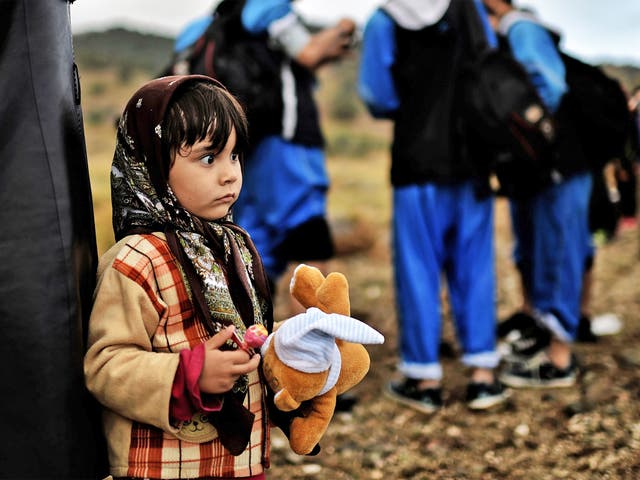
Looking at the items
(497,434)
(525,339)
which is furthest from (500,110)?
(497,434)

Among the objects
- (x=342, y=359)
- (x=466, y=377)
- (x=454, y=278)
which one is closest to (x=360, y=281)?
(x=466, y=377)

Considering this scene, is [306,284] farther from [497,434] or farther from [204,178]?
[497,434]

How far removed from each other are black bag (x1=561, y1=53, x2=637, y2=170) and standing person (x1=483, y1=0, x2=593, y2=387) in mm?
70

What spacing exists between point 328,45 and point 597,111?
1.42 meters

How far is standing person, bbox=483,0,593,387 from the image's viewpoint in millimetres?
3627

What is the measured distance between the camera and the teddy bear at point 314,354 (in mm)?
1523

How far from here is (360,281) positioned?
263 inches

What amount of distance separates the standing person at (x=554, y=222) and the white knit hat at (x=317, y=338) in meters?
2.40

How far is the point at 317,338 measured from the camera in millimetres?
1558

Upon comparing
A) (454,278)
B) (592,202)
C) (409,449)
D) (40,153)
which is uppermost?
(40,153)

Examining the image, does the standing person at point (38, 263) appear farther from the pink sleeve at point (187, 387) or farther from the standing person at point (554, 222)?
the standing person at point (554, 222)

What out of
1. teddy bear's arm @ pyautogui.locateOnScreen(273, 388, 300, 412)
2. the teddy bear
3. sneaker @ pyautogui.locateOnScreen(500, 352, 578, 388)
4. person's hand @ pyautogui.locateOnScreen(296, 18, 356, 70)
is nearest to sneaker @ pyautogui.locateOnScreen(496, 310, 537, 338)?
sneaker @ pyautogui.locateOnScreen(500, 352, 578, 388)

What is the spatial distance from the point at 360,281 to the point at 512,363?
107 inches

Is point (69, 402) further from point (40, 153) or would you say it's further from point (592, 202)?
point (592, 202)
